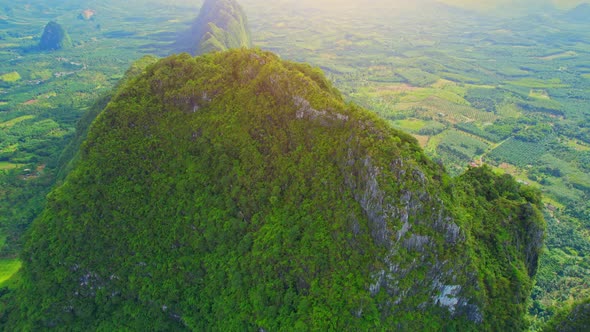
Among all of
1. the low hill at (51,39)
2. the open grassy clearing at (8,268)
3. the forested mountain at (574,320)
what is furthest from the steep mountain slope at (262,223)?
Result: the low hill at (51,39)

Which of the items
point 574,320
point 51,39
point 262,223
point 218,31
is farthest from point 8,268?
point 51,39

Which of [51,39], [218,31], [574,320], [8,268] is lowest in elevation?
[8,268]

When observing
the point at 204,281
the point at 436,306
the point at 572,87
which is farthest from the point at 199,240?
the point at 572,87

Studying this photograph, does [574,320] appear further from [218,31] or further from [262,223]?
[218,31]

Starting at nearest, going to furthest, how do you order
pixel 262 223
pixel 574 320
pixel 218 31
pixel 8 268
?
pixel 574 320 → pixel 262 223 → pixel 8 268 → pixel 218 31

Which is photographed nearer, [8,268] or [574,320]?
[574,320]

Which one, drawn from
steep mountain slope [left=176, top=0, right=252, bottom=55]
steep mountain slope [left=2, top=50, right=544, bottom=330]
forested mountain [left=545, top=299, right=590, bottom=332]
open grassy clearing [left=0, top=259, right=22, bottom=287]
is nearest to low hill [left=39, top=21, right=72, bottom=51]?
steep mountain slope [left=176, top=0, right=252, bottom=55]

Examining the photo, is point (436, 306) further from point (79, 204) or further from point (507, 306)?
point (79, 204)

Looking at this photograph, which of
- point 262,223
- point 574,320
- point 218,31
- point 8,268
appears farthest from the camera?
point 218,31
